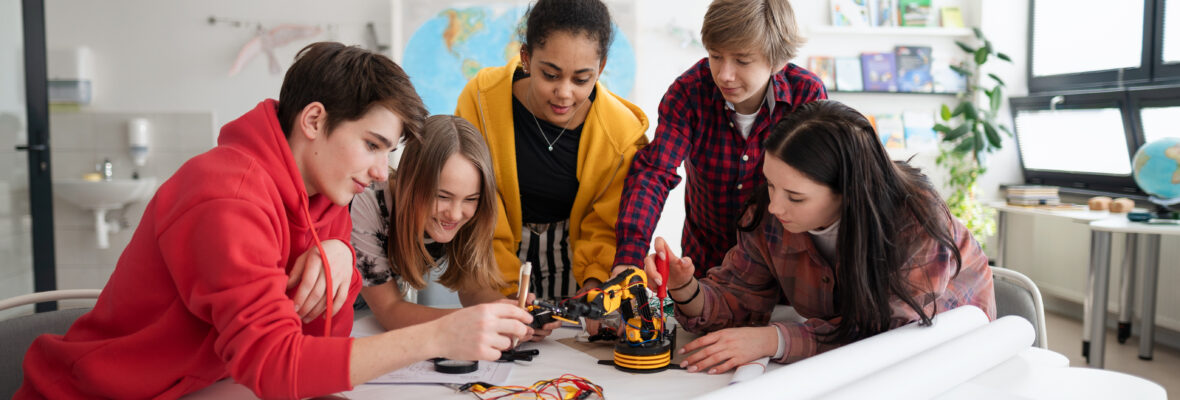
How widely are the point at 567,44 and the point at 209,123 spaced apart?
3.23 meters

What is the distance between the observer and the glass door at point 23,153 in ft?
11.3

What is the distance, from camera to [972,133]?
4.71 meters

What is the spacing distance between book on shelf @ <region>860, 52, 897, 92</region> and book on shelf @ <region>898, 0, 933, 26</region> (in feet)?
0.83

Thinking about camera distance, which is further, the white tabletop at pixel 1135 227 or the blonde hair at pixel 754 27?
the white tabletop at pixel 1135 227

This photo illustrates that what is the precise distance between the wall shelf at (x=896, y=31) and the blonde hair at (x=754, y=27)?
2.96 metres

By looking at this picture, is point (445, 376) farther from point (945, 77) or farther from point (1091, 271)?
point (945, 77)

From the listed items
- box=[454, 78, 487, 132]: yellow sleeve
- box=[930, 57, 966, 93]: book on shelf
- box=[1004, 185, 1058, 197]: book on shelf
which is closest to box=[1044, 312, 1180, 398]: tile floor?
box=[1004, 185, 1058, 197]: book on shelf

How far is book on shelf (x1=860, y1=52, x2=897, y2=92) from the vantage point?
15.4ft

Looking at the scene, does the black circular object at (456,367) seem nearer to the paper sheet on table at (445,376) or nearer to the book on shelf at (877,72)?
the paper sheet on table at (445,376)

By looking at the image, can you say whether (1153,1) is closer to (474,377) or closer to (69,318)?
(474,377)

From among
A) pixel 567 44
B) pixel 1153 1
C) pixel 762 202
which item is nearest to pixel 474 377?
pixel 762 202

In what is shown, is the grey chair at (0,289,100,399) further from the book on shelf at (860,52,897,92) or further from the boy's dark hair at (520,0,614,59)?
the book on shelf at (860,52,897,92)

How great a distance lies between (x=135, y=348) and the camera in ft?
3.46

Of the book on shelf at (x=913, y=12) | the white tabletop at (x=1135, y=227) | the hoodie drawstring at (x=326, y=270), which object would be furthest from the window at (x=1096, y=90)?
the hoodie drawstring at (x=326, y=270)
